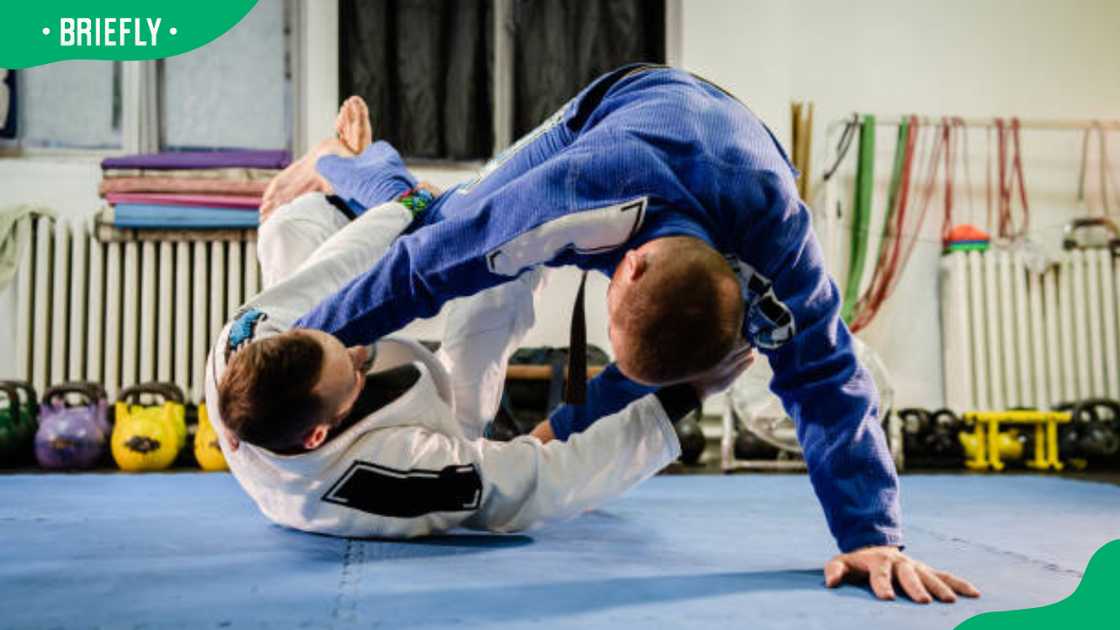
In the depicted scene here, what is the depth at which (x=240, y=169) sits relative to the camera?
461cm

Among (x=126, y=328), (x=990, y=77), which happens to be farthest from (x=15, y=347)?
(x=990, y=77)

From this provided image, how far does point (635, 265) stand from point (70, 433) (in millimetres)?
3460

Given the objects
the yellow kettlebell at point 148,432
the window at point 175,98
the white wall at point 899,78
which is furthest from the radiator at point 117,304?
the window at point 175,98

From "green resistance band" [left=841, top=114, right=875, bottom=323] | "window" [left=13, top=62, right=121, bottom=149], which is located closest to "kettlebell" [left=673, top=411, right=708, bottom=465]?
"green resistance band" [left=841, top=114, right=875, bottom=323]

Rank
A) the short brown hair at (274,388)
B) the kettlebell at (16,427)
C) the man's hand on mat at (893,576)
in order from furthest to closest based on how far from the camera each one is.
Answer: the kettlebell at (16,427) < the short brown hair at (274,388) < the man's hand on mat at (893,576)

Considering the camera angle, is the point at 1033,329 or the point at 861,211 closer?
the point at 1033,329

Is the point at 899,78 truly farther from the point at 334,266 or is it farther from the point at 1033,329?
the point at 334,266

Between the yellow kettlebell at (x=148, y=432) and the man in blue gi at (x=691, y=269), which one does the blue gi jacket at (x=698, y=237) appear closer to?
the man in blue gi at (x=691, y=269)

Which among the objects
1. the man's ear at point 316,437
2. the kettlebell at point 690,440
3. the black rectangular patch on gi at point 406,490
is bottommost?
the kettlebell at point 690,440

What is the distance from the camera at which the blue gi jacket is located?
1333mm

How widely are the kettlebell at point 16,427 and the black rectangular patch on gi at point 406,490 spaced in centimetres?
299

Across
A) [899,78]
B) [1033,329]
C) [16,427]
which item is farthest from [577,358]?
[899,78]

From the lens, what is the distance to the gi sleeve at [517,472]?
5.47 feet

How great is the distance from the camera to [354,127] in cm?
251
